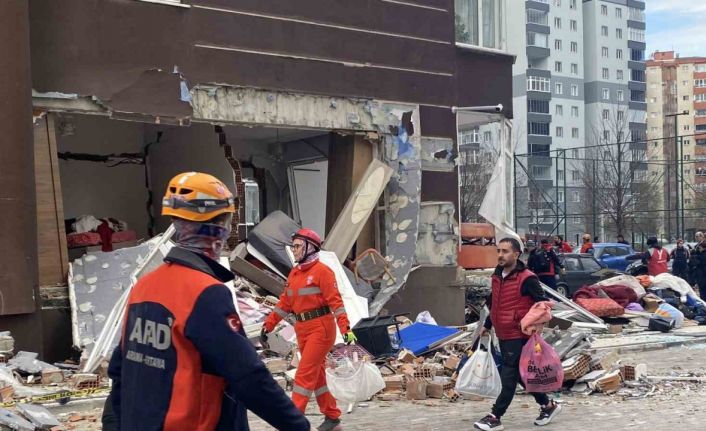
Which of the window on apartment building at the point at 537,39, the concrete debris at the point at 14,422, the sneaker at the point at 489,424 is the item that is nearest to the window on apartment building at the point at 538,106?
the window on apartment building at the point at 537,39

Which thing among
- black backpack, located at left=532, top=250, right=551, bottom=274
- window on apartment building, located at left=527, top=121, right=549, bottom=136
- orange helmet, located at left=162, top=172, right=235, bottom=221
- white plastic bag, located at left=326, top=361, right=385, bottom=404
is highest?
window on apartment building, located at left=527, top=121, right=549, bottom=136

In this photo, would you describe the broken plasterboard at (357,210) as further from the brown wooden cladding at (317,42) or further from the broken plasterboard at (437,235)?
the brown wooden cladding at (317,42)

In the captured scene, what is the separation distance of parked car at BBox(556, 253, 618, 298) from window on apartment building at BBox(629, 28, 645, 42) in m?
75.1

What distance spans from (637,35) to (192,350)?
99.4 m

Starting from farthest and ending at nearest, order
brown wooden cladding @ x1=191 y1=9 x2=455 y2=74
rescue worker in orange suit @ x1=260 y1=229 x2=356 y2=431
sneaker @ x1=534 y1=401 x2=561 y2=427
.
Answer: brown wooden cladding @ x1=191 y1=9 x2=455 y2=74 → sneaker @ x1=534 y1=401 x2=561 y2=427 → rescue worker in orange suit @ x1=260 y1=229 x2=356 y2=431

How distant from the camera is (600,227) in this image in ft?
166

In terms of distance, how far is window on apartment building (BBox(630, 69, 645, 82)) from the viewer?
314 ft

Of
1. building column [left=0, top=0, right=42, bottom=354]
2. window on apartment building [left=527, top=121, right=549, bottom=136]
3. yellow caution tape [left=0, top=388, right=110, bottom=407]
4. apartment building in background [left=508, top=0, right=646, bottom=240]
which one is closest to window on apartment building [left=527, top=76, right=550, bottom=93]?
apartment building in background [left=508, top=0, right=646, bottom=240]

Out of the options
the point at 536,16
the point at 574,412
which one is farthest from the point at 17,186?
the point at 536,16

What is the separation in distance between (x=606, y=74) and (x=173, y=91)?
279 ft

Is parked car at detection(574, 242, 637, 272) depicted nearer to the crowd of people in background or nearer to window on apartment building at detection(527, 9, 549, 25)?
the crowd of people in background

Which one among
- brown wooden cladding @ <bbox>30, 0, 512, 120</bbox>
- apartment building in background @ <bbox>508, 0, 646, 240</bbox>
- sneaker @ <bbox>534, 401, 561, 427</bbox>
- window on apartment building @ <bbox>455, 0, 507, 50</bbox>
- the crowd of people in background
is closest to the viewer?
sneaker @ <bbox>534, 401, 561, 427</bbox>

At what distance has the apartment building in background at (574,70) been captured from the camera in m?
83.7

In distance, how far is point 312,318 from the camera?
8.45 meters
